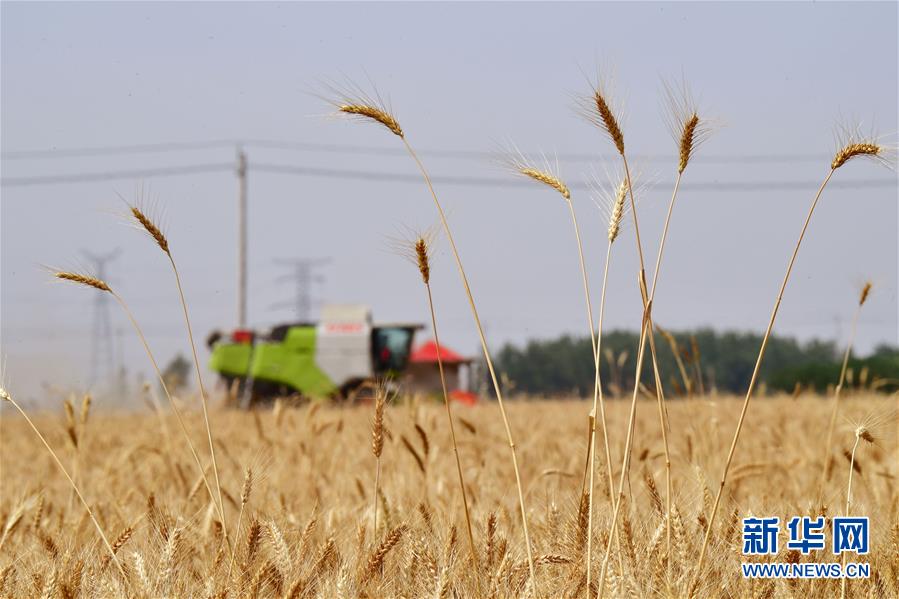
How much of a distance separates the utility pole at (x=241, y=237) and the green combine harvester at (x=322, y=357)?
5.97 m

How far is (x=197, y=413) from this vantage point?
18.2 feet

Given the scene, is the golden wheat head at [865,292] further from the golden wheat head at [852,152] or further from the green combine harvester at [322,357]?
the green combine harvester at [322,357]

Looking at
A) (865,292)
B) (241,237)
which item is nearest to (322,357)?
(241,237)

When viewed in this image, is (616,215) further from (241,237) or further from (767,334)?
(241,237)

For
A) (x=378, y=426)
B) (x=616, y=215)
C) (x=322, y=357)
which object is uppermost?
(x=616, y=215)

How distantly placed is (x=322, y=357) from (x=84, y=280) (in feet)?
38.8

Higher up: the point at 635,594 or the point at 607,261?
the point at 607,261

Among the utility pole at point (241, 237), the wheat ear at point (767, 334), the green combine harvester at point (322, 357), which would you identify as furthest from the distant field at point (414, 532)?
the utility pole at point (241, 237)

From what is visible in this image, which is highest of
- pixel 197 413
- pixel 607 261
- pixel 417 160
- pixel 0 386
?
pixel 417 160

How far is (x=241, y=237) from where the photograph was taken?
20.8m

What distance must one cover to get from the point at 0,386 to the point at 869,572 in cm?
167

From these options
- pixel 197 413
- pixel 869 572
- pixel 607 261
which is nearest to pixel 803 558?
pixel 869 572

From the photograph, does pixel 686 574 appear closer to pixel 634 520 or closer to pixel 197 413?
pixel 634 520

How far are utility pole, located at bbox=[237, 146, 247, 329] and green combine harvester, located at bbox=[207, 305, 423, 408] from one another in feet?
19.6
